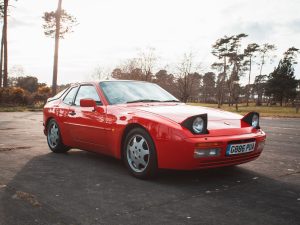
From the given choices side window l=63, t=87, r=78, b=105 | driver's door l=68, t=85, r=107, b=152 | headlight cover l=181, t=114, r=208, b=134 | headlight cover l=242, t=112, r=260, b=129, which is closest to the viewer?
headlight cover l=181, t=114, r=208, b=134

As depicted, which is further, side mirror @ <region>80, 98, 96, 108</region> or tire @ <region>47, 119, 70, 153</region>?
tire @ <region>47, 119, 70, 153</region>

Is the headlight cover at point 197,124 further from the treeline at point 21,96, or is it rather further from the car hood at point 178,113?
the treeline at point 21,96

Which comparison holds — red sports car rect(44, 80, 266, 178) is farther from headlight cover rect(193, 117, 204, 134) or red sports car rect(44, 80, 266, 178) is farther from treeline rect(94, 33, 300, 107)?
treeline rect(94, 33, 300, 107)

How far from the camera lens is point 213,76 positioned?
102562 mm

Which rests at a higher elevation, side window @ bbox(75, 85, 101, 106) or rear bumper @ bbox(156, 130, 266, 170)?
side window @ bbox(75, 85, 101, 106)

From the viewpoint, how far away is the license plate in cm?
406

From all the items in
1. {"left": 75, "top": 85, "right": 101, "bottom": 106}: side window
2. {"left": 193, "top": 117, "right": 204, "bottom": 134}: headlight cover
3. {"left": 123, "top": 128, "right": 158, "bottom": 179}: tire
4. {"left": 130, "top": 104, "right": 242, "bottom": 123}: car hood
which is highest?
{"left": 75, "top": 85, "right": 101, "bottom": 106}: side window

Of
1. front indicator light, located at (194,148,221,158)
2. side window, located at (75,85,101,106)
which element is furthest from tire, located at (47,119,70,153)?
front indicator light, located at (194,148,221,158)

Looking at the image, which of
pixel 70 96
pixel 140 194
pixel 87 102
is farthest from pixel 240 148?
pixel 70 96

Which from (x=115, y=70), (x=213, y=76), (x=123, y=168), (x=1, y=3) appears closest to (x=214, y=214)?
(x=123, y=168)

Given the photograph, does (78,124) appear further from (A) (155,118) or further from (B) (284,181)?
(B) (284,181)

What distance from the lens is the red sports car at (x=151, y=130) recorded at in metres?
3.93

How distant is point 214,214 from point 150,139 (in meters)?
1.36

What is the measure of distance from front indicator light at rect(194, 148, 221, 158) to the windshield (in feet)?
5.07
